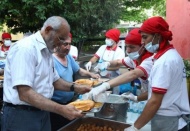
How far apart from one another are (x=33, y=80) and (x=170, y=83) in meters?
0.97

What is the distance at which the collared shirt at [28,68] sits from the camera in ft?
5.35

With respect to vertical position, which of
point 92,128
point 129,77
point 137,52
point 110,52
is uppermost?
point 137,52

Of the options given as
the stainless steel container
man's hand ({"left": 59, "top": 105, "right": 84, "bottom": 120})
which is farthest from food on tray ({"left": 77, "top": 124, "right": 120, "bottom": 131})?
man's hand ({"left": 59, "top": 105, "right": 84, "bottom": 120})

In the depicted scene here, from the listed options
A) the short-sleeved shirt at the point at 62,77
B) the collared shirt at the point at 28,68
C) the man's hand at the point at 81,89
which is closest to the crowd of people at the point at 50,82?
the collared shirt at the point at 28,68

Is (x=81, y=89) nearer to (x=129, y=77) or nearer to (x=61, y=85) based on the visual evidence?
(x=61, y=85)

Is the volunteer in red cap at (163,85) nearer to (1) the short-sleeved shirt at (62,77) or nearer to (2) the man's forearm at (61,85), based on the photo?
(2) the man's forearm at (61,85)

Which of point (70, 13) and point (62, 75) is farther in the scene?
point (70, 13)

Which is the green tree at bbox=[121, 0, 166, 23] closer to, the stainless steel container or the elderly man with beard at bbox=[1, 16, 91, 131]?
the stainless steel container

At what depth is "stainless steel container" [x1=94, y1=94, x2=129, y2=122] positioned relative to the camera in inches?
85.2

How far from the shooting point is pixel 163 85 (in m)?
1.59

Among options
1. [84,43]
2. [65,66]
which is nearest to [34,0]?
[84,43]

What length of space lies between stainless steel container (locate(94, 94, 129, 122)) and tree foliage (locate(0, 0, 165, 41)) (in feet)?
14.3

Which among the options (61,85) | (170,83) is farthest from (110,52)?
(170,83)

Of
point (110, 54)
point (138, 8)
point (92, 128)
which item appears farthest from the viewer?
point (138, 8)
